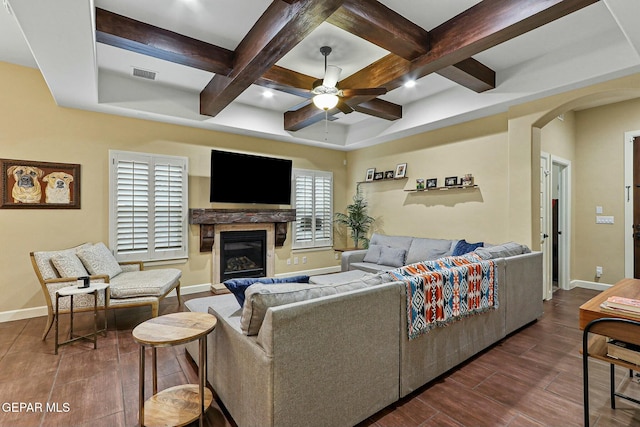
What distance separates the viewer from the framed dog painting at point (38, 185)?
3.69m

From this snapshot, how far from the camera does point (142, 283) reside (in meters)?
3.46

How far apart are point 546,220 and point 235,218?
495 centimetres

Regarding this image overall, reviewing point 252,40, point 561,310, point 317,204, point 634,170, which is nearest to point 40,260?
point 252,40

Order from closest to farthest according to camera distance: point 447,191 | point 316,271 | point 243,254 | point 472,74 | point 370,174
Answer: point 472,74 → point 447,191 → point 243,254 → point 370,174 → point 316,271

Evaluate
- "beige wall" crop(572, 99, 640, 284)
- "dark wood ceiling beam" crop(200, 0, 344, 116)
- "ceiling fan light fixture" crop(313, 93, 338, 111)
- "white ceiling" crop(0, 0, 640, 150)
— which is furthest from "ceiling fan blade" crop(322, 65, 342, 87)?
"beige wall" crop(572, 99, 640, 284)

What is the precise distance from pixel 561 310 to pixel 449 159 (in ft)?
8.59

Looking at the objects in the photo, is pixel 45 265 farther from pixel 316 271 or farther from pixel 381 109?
pixel 381 109

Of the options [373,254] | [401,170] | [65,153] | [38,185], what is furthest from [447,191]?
[38,185]

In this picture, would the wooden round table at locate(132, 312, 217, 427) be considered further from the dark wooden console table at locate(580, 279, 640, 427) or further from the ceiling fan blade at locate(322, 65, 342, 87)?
the ceiling fan blade at locate(322, 65, 342, 87)

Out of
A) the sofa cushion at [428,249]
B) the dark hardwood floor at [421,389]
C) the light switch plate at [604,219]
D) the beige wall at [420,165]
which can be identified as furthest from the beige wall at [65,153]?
the light switch plate at [604,219]

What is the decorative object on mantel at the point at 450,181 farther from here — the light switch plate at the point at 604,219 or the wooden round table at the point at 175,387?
the wooden round table at the point at 175,387

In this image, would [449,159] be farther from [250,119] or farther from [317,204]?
[250,119]

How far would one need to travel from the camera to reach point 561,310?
13.3 feet

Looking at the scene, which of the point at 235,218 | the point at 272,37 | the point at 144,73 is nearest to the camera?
the point at 272,37
